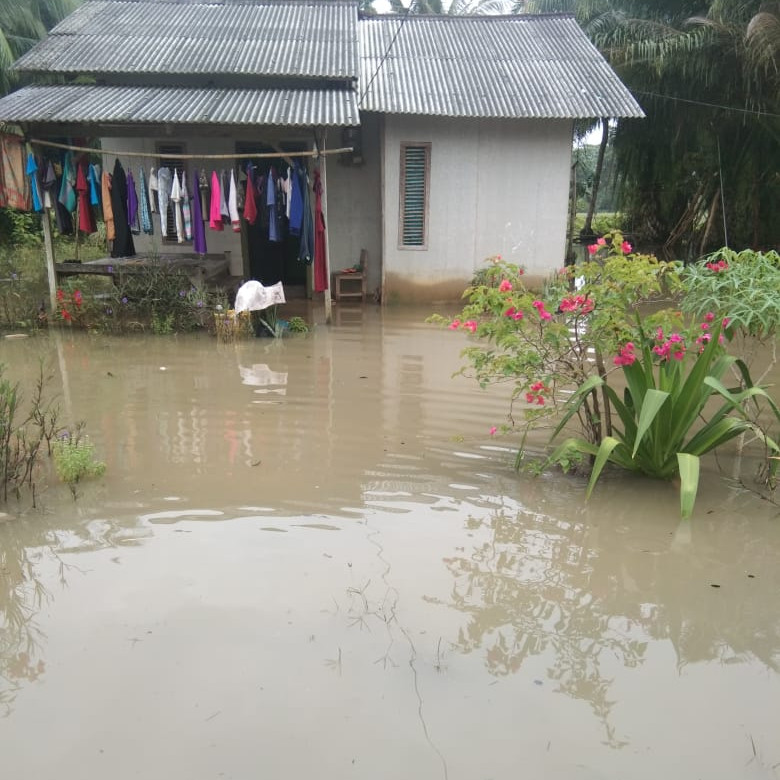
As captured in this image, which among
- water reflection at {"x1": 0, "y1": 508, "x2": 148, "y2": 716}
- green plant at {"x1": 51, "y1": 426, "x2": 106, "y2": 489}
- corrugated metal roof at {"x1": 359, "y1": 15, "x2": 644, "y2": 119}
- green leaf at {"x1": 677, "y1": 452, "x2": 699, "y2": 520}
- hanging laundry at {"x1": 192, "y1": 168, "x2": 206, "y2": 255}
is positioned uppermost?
corrugated metal roof at {"x1": 359, "y1": 15, "x2": 644, "y2": 119}

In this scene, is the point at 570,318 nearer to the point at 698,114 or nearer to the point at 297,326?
the point at 297,326

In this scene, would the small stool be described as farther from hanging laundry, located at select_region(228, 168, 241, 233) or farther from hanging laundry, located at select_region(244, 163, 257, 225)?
hanging laundry, located at select_region(228, 168, 241, 233)

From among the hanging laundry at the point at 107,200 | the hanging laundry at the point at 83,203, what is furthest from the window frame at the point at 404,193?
the hanging laundry at the point at 83,203

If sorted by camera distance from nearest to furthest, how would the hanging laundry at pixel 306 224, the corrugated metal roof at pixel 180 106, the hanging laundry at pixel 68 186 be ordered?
the corrugated metal roof at pixel 180 106 → the hanging laundry at pixel 68 186 → the hanging laundry at pixel 306 224

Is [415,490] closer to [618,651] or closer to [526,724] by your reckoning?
[618,651]

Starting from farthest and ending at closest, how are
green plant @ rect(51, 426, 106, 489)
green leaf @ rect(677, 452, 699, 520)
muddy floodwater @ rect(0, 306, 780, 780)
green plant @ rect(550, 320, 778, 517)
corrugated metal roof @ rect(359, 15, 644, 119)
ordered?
corrugated metal roof @ rect(359, 15, 644, 119), green plant @ rect(51, 426, 106, 489), green plant @ rect(550, 320, 778, 517), green leaf @ rect(677, 452, 699, 520), muddy floodwater @ rect(0, 306, 780, 780)

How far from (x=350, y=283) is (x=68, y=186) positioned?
4416 millimetres

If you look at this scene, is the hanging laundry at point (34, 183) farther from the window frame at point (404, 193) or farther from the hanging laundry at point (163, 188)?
the window frame at point (404, 193)

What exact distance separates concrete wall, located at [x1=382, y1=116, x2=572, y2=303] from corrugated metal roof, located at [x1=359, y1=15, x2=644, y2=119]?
1.32 feet

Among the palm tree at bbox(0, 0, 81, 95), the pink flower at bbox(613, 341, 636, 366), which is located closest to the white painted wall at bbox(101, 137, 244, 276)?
the palm tree at bbox(0, 0, 81, 95)

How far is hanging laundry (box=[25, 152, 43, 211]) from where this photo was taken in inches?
356

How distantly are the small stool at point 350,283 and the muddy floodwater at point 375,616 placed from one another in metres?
5.95

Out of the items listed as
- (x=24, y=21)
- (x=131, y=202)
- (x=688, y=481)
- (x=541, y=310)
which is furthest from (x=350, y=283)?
(x=24, y=21)

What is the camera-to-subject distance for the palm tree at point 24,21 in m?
17.1
